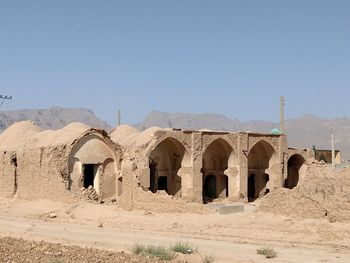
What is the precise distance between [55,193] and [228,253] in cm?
1376

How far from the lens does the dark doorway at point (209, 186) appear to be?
3528 centimetres

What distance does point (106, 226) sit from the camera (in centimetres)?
2178

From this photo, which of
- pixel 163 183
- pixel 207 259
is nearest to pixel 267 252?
pixel 207 259

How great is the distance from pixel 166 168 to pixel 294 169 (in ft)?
38.3

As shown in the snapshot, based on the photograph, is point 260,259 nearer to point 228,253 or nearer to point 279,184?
point 228,253

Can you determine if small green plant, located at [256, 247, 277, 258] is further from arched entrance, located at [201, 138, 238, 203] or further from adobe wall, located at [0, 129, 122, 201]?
arched entrance, located at [201, 138, 238, 203]

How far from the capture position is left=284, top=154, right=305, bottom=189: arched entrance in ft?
128

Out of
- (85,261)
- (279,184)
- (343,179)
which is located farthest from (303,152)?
(85,261)

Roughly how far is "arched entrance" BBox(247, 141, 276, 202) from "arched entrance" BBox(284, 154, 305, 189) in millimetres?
3364

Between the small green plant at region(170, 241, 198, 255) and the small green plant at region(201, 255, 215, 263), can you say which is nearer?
the small green plant at region(201, 255, 215, 263)

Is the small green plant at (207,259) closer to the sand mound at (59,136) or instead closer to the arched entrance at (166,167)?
the sand mound at (59,136)

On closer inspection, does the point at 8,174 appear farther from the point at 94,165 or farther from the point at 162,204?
the point at 162,204

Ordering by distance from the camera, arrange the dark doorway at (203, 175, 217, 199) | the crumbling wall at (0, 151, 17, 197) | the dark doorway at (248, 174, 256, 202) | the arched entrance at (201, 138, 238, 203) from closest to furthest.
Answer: the crumbling wall at (0, 151, 17, 197) → the arched entrance at (201, 138, 238, 203) → the dark doorway at (203, 175, 217, 199) → the dark doorway at (248, 174, 256, 202)

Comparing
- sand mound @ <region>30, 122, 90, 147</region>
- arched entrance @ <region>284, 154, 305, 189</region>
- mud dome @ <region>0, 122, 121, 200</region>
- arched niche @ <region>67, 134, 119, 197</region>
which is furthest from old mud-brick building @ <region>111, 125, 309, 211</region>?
sand mound @ <region>30, 122, 90, 147</region>
